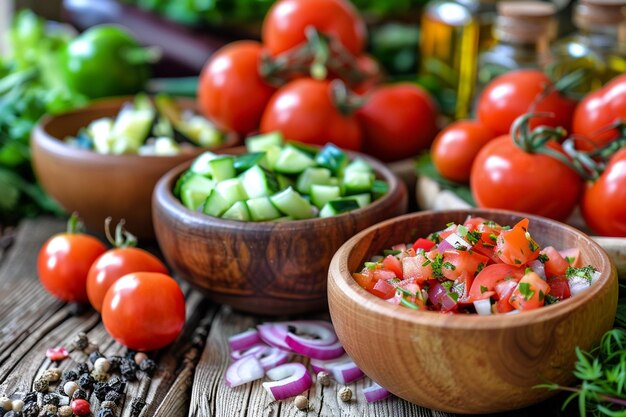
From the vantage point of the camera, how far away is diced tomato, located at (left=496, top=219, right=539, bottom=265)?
1.35 m

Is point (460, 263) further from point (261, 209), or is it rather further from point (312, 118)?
point (312, 118)

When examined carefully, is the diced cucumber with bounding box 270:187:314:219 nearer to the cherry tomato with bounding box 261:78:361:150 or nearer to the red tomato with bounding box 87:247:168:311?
the red tomato with bounding box 87:247:168:311

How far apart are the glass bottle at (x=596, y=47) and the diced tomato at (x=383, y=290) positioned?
0.89 meters

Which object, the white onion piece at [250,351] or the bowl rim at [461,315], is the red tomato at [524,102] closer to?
the bowl rim at [461,315]

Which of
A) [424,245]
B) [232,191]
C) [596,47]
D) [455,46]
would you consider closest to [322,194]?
[232,191]

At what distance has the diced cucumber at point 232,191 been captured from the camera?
1.68 meters

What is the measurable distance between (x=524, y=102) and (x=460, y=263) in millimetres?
678

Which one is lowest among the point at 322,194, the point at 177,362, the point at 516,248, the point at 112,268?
the point at 177,362

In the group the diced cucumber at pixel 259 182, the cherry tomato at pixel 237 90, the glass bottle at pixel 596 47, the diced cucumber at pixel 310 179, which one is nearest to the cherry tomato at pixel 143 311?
the diced cucumber at pixel 259 182

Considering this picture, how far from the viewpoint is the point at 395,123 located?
2.31 m

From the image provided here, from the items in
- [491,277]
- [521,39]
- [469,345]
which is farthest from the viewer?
[521,39]

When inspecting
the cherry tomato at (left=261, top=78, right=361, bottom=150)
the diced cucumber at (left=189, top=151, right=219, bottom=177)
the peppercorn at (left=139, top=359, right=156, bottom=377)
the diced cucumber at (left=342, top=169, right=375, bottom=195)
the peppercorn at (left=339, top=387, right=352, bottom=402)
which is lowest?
the peppercorn at (left=139, top=359, right=156, bottom=377)

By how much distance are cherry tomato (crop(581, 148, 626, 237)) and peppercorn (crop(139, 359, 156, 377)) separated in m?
0.96

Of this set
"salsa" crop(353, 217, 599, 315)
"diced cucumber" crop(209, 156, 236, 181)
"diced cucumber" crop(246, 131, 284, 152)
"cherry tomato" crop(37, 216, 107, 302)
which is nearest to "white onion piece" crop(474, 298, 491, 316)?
"salsa" crop(353, 217, 599, 315)
